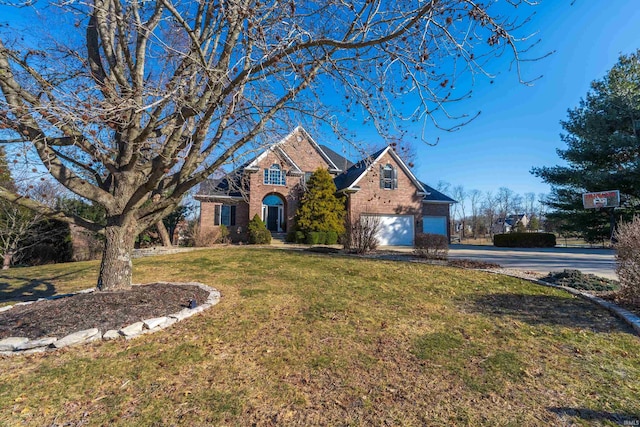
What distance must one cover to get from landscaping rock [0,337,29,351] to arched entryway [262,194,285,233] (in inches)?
646

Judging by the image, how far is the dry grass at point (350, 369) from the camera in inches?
92.5

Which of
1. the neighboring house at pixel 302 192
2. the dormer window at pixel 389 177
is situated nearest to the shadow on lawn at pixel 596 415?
the neighboring house at pixel 302 192

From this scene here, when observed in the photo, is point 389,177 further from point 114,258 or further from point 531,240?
point 114,258

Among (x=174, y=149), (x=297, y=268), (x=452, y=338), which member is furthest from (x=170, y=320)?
(x=297, y=268)

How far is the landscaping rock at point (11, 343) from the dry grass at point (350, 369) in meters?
0.23

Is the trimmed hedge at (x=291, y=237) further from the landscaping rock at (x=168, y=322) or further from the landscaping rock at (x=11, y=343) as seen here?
the landscaping rock at (x=11, y=343)

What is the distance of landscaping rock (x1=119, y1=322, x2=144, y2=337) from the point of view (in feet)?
12.3

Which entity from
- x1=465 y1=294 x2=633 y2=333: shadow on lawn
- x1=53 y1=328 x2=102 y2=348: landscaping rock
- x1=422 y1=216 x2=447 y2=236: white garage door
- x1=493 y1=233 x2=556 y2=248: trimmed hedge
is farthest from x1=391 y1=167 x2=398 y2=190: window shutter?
x1=53 y1=328 x2=102 y2=348: landscaping rock

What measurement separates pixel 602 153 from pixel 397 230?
534 inches

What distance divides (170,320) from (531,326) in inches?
197

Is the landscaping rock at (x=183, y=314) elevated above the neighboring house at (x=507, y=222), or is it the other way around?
the neighboring house at (x=507, y=222)

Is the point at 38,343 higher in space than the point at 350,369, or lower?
higher

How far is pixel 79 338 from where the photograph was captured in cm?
355

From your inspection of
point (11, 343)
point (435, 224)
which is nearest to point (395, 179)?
point (435, 224)
